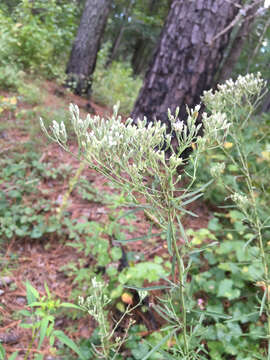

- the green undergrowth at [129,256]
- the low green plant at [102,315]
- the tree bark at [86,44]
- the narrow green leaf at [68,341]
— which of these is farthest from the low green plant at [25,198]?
the tree bark at [86,44]

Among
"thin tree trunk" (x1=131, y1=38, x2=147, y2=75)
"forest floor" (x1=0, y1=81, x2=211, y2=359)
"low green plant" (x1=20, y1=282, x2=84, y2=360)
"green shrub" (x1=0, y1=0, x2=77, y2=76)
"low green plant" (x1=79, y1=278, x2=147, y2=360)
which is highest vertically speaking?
"thin tree trunk" (x1=131, y1=38, x2=147, y2=75)

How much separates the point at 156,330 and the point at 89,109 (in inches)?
128

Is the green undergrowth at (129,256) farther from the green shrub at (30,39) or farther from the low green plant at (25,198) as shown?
the green shrub at (30,39)

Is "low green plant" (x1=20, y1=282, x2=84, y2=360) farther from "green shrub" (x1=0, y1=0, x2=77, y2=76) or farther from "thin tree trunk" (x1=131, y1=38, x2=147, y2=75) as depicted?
"thin tree trunk" (x1=131, y1=38, x2=147, y2=75)

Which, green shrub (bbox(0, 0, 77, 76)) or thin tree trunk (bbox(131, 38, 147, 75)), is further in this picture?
thin tree trunk (bbox(131, 38, 147, 75))

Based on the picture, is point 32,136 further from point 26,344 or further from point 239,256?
point 239,256

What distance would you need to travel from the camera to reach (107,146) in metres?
0.86

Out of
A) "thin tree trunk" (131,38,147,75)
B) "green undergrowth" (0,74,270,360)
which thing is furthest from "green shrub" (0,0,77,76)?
"thin tree trunk" (131,38,147,75)

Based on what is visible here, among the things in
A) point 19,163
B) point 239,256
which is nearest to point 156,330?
point 239,256

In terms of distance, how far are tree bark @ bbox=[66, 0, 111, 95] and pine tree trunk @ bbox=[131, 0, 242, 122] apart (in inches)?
151

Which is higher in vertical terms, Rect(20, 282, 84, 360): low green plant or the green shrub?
the green shrub

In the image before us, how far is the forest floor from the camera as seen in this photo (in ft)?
7.20

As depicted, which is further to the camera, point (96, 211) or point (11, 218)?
point (96, 211)

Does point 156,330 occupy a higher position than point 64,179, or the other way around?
point 64,179
